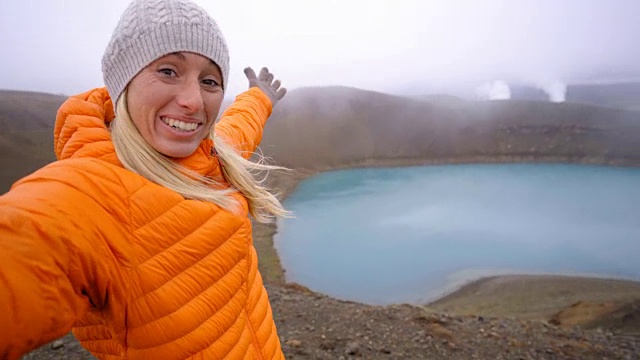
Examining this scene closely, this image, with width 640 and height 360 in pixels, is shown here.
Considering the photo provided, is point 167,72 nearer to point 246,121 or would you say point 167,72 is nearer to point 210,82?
point 210,82

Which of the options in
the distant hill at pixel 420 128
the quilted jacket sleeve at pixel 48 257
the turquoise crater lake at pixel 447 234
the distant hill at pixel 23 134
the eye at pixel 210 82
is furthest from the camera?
the distant hill at pixel 420 128

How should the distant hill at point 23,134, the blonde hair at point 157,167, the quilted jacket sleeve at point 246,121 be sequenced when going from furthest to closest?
the distant hill at point 23,134
the quilted jacket sleeve at point 246,121
the blonde hair at point 157,167

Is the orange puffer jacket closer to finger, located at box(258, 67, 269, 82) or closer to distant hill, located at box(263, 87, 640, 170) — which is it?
finger, located at box(258, 67, 269, 82)

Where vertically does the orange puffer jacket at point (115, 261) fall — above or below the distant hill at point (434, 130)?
below

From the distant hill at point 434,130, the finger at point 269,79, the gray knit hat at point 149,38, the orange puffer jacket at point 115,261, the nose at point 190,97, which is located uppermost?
the distant hill at point 434,130

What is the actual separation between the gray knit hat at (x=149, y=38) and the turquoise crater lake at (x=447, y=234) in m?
16.9

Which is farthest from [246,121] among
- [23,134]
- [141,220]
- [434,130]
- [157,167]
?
[434,130]

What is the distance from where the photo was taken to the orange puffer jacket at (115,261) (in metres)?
0.91

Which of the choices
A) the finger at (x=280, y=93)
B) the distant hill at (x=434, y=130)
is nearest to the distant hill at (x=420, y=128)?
the distant hill at (x=434, y=130)

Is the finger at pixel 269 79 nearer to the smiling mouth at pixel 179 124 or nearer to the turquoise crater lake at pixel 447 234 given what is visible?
the smiling mouth at pixel 179 124

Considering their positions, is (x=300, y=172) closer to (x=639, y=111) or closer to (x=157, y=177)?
(x=157, y=177)

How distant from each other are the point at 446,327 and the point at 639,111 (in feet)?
344

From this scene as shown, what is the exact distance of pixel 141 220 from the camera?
1.21 metres

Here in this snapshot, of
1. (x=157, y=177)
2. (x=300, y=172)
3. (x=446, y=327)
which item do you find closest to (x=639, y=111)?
(x=300, y=172)
